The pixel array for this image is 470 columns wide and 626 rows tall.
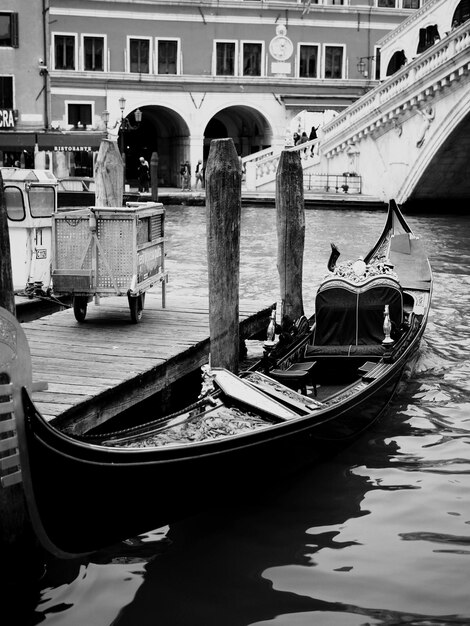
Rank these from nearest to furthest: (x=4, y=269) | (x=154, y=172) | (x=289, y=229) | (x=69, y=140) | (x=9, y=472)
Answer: (x=9, y=472) → (x=4, y=269) → (x=289, y=229) → (x=69, y=140) → (x=154, y=172)

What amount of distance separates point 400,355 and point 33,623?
2687mm

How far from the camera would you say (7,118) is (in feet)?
56.4

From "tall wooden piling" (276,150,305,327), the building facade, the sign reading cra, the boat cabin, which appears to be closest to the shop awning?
the sign reading cra

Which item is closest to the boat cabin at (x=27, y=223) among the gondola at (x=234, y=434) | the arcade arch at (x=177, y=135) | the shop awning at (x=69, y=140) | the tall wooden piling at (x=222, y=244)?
the gondola at (x=234, y=434)

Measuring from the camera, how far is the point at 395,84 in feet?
57.7

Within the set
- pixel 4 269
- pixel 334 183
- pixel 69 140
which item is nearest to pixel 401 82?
pixel 334 183

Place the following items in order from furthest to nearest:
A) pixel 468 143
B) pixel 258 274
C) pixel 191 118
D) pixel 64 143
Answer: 1. pixel 191 118
2. pixel 468 143
3. pixel 64 143
4. pixel 258 274

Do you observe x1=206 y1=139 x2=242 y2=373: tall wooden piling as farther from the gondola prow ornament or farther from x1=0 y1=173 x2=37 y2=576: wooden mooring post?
x1=0 y1=173 x2=37 y2=576: wooden mooring post

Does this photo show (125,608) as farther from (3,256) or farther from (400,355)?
(400,355)

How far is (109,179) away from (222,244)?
2.78 meters

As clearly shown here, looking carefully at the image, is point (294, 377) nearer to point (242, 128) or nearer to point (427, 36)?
point (427, 36)

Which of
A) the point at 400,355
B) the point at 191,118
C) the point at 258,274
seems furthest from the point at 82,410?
the point at 191,118

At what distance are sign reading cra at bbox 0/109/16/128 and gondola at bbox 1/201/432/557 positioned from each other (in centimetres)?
1257

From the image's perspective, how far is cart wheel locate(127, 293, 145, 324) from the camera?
17.4 ft
